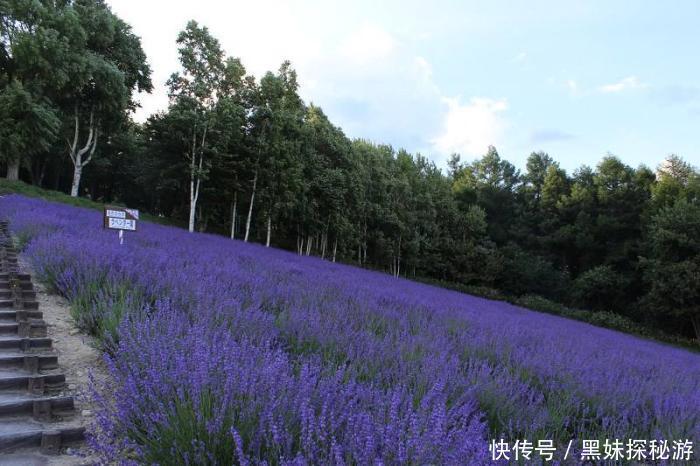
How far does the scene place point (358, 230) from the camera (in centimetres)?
3025

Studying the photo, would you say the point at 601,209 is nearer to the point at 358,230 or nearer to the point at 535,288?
the point at 535,288

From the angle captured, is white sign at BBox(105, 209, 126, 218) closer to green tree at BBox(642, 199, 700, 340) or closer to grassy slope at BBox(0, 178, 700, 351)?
grassy slope at BBox(0, 178, 700, 351)

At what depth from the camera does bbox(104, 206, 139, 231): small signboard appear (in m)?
7.34

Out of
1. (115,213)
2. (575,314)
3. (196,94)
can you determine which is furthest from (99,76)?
(575,314)

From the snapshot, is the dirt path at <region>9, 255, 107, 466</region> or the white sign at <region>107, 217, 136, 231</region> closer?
the dirt path at <region>9, 255, 107, 466</region>

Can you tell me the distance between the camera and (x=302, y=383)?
2277mm

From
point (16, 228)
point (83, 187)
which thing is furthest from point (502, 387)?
point (83, 187)

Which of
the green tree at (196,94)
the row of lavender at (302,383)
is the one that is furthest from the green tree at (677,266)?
the green tree at (196,94)

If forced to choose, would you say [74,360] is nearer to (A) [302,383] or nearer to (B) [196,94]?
(A) [302,383]

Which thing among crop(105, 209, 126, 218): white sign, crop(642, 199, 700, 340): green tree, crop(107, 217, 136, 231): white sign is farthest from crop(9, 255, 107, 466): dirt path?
crop(642, 199, 700, 340): green tree

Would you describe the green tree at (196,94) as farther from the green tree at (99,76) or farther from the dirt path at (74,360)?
the dirt path at (74,360)

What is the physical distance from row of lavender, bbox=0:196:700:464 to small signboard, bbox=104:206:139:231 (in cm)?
98

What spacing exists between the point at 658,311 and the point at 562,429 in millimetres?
31715

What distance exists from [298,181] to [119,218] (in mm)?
16165
